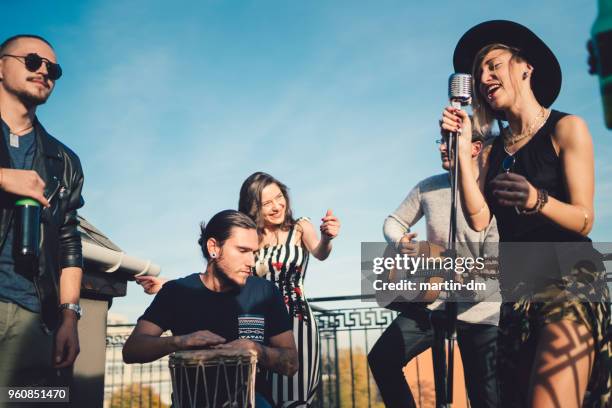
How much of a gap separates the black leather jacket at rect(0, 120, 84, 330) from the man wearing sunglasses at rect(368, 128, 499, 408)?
200 cm

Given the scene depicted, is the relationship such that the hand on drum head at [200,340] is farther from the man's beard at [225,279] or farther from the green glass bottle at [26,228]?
the green glass bottle at [26,228]

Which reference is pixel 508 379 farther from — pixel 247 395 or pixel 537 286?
pixel 247 395

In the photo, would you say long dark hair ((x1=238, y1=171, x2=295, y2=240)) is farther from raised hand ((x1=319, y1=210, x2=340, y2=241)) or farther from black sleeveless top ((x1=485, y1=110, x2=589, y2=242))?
black sleeveless top ((x1=485, y1=110, x2=589, y2=242))

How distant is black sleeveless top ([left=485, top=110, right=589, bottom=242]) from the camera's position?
197 cm

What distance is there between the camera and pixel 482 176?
246cm

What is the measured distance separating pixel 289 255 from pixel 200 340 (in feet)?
4.93

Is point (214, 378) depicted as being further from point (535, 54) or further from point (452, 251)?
point (535, 54)

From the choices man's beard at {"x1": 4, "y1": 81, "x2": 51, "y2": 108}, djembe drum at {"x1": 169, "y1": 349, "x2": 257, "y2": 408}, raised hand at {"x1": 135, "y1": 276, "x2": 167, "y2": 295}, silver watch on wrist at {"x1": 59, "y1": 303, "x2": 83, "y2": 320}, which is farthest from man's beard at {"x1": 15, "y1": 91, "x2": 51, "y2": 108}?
raised hand at {"x1": 135, "y1": 276, "x2": 167, "y2": 295}

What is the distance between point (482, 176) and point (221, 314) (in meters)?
1.77

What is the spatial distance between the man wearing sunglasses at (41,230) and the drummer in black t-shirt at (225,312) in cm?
57

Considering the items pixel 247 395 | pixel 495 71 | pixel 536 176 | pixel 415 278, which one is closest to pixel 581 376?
pixel 536 176

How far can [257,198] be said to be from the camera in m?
4.54

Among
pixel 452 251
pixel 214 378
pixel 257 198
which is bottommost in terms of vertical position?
pixel 214 378

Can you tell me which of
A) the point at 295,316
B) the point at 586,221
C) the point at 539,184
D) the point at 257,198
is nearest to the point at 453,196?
the point at 539,184
